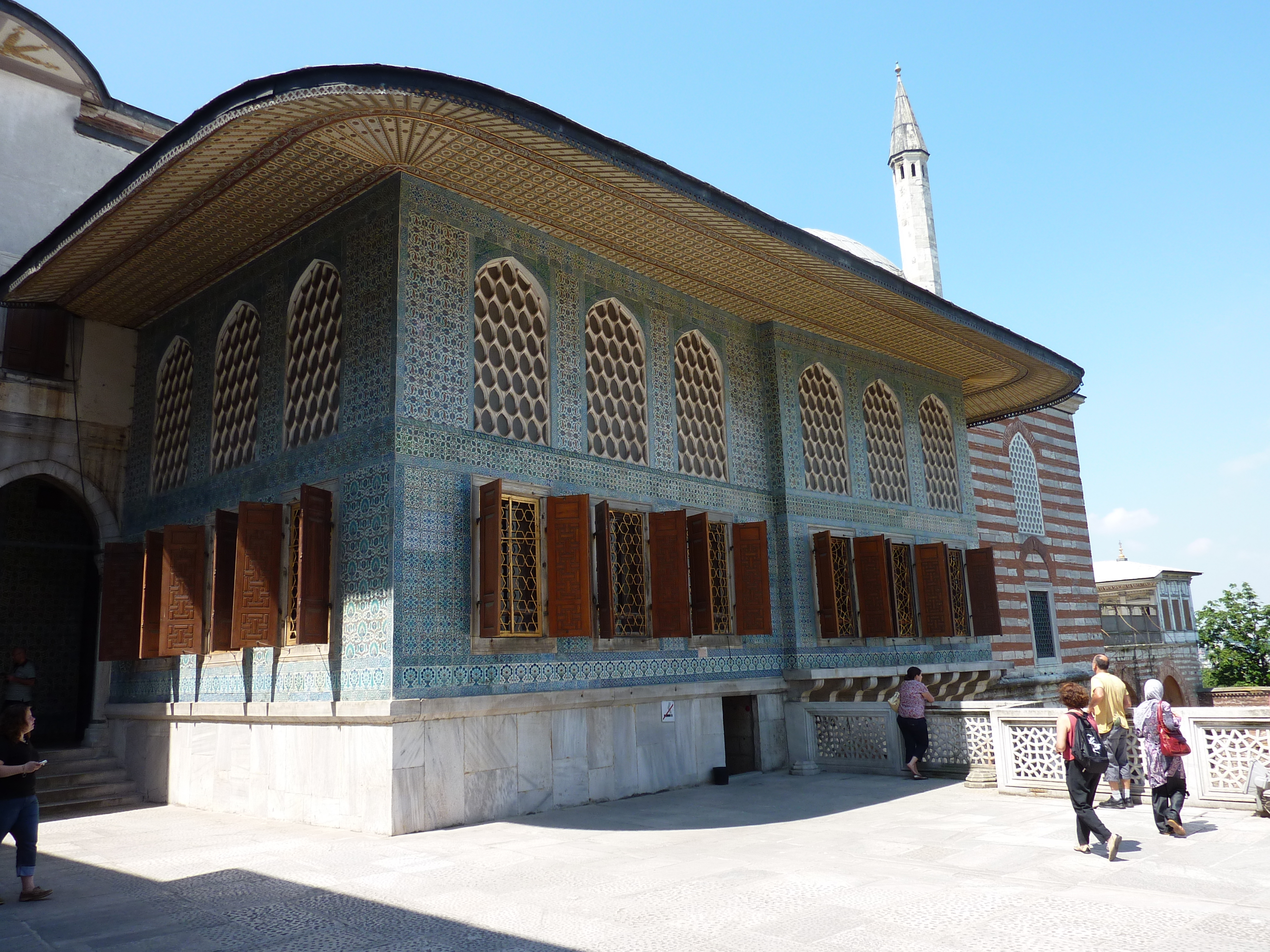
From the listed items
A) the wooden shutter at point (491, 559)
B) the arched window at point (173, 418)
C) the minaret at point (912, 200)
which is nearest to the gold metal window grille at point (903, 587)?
the wooden shutter at point (491, 559)

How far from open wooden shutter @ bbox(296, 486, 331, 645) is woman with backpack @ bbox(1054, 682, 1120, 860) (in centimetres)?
523

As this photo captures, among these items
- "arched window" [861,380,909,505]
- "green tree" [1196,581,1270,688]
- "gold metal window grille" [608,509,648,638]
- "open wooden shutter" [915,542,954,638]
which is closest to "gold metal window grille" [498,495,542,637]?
"gold metal window grille" [608,509,648,638]

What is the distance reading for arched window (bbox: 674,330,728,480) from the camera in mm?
9836

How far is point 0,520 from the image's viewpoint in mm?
12023

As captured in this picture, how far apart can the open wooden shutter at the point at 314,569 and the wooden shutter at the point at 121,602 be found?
2.95m

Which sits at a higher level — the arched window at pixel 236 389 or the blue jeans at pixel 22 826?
the arched window at pixel 236 389

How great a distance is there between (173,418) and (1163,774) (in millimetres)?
9561

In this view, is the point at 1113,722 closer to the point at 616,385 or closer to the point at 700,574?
the point at 700,574

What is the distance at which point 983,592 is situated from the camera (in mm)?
12352

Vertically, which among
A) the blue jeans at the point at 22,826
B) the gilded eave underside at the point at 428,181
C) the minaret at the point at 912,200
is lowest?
the blue jeans at the point at 22,826

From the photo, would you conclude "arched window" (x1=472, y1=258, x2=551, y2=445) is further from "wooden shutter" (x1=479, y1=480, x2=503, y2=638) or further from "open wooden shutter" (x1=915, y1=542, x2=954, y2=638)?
"open wooden shutter" (x1=915, y1=542, x2=954, y2=638)

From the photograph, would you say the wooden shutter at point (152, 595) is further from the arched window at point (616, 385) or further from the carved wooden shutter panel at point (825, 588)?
the carved wooden shutter panel at point (825, 588)

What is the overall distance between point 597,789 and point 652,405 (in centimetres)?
370

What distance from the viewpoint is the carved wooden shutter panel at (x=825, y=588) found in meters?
10.3
